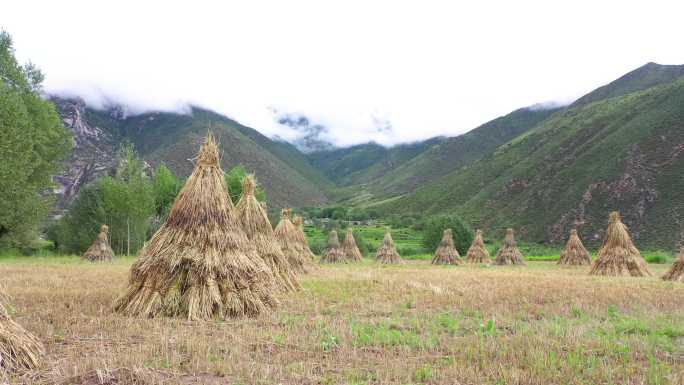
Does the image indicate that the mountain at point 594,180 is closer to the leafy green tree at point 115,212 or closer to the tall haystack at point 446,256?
the tall haystack at point 446,256

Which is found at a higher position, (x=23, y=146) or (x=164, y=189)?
(x=23, y=146)

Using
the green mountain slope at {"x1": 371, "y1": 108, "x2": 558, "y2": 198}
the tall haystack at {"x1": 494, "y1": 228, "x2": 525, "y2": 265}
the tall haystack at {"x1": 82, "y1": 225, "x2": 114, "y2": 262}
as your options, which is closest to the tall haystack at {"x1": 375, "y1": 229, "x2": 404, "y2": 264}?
the tall haystack at {"x1": 494, "y1": 228, "x2": 525, "y2": 265}

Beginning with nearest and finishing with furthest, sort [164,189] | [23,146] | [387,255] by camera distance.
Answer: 1. [23,146]
2. [387,255]
3. [164,189]

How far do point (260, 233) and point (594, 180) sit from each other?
206 ft

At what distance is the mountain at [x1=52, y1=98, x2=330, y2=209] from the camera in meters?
68.1

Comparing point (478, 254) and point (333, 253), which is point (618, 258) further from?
point (333, 253)

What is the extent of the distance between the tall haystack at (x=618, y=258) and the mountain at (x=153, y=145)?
183 ft

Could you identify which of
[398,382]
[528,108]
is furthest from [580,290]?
[528,108]

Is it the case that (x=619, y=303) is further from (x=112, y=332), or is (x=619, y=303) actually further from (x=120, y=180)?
(x=120, y=180)

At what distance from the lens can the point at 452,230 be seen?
60.7m

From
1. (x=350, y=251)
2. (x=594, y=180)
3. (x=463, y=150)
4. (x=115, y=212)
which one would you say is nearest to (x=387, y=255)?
(x=350, y=251)

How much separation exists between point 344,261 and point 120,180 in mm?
20894

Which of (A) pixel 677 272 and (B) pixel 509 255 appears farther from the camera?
(B) pixel 509 255

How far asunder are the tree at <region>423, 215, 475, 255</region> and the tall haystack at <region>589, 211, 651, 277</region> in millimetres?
35618
